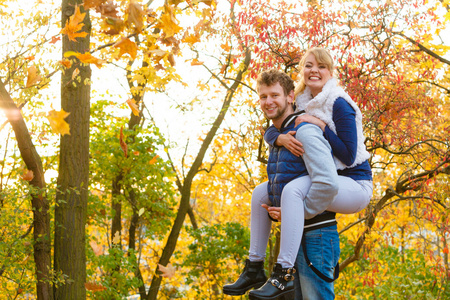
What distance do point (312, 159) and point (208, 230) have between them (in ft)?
18.0

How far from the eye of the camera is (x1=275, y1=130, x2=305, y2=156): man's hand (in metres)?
2.06

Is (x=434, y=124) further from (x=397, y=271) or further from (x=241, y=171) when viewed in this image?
(x=241, y=171)

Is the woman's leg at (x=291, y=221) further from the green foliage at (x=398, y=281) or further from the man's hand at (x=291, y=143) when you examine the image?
the green foliage at (x=398, y=281)

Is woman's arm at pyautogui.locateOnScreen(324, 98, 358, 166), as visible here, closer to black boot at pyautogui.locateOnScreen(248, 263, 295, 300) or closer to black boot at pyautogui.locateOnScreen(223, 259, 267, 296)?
black boot at pyautogui.locateOnScreen(248, 263, 295, 300)

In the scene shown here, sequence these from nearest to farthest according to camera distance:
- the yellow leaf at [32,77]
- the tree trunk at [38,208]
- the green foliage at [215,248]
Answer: the yellow leaf at [32,77], the tree trunk at [38,208], the green foliage at [215,248]

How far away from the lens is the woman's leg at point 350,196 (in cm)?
207

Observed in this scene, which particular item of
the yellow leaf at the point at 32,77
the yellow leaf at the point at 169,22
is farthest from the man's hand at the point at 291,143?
the yellow leaf at the point at 32,77

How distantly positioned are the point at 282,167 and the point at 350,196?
321 millimetres

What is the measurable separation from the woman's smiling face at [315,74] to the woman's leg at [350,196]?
0.47 meters

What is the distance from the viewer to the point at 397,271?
634cm

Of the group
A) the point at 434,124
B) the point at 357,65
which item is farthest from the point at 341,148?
the point at 434,124

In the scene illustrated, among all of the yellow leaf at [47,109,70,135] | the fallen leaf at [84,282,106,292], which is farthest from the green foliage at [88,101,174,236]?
the yellow leaf at [47,109,70,135]

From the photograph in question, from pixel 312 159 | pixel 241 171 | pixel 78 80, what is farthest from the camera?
pixel 241 171

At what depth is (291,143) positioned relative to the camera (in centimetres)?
208
